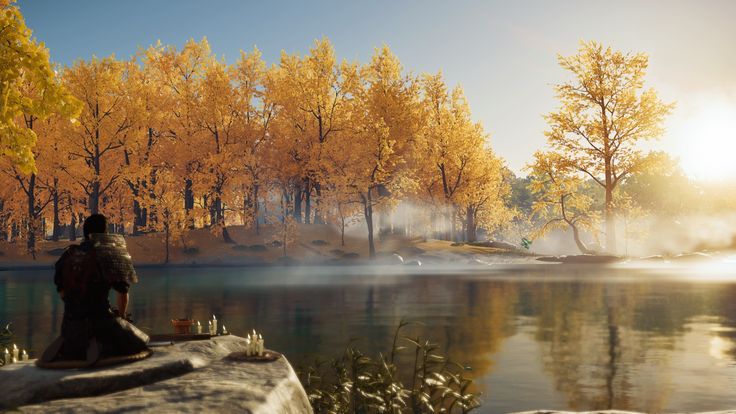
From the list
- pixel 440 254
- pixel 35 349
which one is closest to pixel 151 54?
pixel 440 254

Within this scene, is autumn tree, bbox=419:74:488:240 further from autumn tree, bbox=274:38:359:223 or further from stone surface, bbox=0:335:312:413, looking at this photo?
stone surface, bbox=0:335:312:413

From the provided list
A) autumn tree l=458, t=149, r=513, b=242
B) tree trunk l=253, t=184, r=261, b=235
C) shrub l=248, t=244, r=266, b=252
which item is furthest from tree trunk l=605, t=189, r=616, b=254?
tree trunk l=253, t=184, r=261, b=235

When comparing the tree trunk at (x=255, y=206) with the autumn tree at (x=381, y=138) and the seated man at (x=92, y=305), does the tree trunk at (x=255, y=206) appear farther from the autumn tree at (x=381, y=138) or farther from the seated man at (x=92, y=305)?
the seated man at (x=92, y=305)

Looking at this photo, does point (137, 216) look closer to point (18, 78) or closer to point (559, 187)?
point (559, 187)

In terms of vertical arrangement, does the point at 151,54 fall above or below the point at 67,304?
above

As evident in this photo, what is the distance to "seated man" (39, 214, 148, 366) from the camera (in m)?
6.36

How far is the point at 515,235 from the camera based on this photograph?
11012cm

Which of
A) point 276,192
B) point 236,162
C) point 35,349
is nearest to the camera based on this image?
point 35,349

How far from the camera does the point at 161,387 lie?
5.95 meters

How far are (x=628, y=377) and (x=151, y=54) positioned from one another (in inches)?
2052

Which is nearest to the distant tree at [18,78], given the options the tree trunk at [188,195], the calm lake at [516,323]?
the calm lake at [516,323]

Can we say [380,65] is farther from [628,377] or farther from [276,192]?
[628,377]

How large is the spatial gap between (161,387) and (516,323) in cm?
1330

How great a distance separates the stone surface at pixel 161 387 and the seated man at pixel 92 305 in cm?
24
